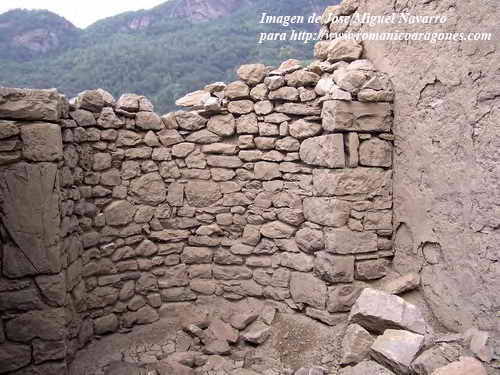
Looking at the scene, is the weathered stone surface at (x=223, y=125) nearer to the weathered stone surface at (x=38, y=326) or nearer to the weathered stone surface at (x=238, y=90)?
the weathered stone surface at (x=238, y=90)

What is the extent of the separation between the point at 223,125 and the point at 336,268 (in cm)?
166

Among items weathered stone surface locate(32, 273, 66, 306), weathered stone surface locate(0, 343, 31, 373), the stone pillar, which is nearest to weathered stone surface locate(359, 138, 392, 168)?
the stone pillar

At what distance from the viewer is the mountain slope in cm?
1256

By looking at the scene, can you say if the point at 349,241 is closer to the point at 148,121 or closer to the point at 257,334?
the point at 257,334

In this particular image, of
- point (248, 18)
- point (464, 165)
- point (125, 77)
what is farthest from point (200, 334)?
point (248, 18)

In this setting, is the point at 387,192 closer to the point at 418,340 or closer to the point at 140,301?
the point at 418,340

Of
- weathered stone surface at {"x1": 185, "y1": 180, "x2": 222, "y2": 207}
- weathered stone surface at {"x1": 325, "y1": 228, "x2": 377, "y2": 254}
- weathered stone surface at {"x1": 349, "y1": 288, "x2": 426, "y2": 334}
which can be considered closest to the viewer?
weathered stone surface at {"x1": 349, "y1": 288, "x2": 426, "y2": 334}

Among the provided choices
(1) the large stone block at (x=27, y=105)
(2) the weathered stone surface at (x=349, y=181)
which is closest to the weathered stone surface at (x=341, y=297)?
(2) the weathered stone surface at (x=349, y=181)

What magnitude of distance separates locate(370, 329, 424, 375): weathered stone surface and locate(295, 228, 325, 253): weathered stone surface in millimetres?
928

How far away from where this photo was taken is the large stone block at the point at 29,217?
2.85 m

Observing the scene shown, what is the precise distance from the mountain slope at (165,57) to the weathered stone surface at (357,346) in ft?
28.6

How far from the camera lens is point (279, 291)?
12.8 feet

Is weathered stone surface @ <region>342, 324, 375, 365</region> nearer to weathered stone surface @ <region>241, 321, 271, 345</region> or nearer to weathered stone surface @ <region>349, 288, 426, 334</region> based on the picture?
weathered stone surface @ <region>349, 288, 426, 334</region>

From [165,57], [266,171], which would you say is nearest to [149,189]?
[266,171]
